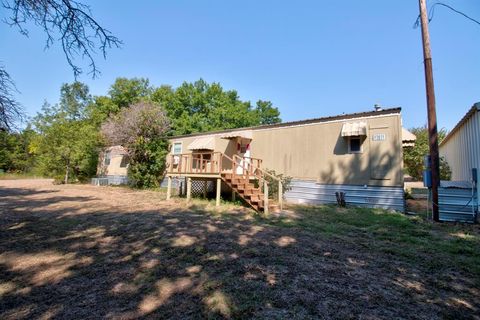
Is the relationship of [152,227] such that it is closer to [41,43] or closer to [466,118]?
[41,43]

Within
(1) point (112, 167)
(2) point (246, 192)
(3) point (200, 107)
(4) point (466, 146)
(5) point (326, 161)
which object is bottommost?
(2) point (246, 192)

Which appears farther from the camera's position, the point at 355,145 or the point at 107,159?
the point at 107,159

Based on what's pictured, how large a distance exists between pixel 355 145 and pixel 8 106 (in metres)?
10.4

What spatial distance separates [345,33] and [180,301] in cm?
1327

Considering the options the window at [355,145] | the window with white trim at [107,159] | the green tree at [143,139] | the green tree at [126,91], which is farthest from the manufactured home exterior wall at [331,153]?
the green tree at [126,91]

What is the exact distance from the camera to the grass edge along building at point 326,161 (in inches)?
369

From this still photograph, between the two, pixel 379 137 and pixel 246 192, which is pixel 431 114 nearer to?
pixel 379 137

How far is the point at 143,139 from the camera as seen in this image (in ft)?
53.9

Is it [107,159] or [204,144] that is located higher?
[204,144]

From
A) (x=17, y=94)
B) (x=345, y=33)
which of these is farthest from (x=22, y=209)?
(x=345, y=33)

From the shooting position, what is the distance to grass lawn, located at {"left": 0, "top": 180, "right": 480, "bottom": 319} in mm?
2801

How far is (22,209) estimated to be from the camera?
337 inches

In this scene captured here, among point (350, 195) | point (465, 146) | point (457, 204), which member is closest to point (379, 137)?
point (350, 195)

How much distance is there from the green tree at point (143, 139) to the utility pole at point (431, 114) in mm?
14044
